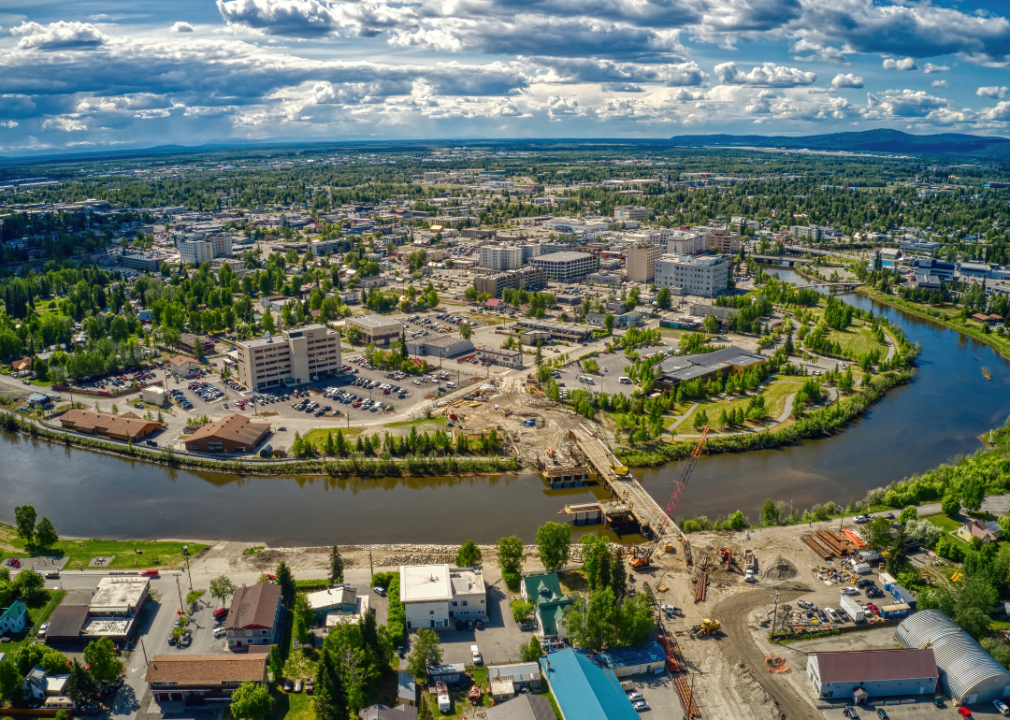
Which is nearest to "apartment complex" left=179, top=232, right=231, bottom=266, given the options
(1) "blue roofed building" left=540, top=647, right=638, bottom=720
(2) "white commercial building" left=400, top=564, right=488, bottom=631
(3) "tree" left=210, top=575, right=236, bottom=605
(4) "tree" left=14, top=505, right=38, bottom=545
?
(4) "tree" left=14, top=505, right=38, bottom=545

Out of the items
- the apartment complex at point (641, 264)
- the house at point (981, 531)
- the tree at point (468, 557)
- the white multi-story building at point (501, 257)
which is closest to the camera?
the tree at point (468, 557)

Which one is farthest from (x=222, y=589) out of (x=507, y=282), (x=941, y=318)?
(x=941, y=318)

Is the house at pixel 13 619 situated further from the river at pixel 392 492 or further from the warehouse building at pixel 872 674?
the warehouse building at pixel 872 674

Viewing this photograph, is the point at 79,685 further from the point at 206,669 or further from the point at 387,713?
the point at 387,713

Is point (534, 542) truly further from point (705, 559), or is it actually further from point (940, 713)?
point (940, 713)

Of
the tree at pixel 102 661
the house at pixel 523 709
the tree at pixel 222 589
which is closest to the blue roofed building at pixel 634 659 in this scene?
the house at pixel 523 709

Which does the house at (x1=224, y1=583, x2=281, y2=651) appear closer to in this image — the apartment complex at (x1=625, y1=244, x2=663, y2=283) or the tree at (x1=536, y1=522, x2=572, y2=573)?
the tree at (x1=536, y1=522, x2=572, y2=573)
